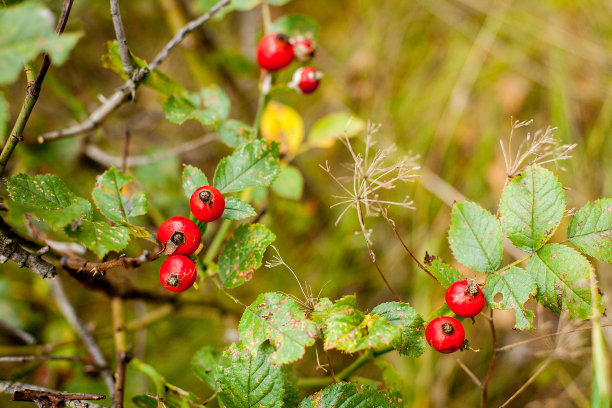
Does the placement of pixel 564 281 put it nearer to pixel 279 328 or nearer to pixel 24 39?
pixel 279 328

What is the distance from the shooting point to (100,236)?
73 centimetres

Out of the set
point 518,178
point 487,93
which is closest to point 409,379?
point 518,178

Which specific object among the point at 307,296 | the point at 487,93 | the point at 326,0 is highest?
the point at 326,0

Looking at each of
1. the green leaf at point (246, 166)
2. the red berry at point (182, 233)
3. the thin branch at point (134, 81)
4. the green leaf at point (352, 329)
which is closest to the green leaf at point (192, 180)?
the green leaf at point (246, 166)

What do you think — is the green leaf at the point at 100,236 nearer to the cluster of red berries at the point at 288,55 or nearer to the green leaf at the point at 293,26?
the cluster of red berries at the point at 288,55

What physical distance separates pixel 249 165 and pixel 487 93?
2234 millimetres

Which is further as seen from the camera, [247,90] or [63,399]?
[247,90]

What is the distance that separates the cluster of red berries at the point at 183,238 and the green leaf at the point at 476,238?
22.0 inches

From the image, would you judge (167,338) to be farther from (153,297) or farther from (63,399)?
(63,399)

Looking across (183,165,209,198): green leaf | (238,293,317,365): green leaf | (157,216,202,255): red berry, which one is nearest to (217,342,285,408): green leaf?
(238,293,317,365): green leaf

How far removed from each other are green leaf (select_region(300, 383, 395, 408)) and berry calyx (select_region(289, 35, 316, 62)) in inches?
36.7

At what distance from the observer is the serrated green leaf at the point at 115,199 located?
881 millimetres

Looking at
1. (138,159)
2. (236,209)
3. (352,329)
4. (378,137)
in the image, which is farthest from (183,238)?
(378,137)

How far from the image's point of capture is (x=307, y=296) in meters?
0.95
